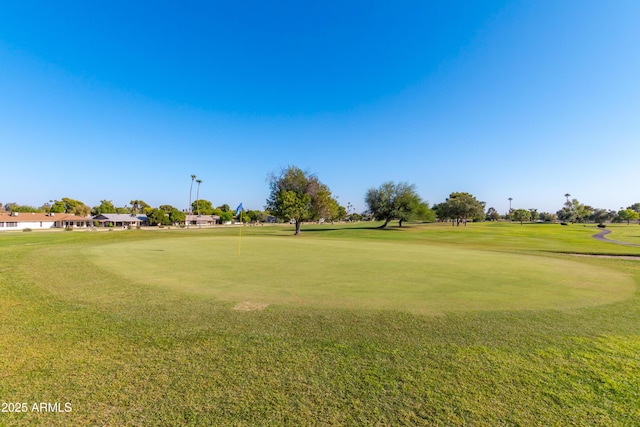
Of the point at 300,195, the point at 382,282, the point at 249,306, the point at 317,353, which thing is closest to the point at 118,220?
the point at 300,195

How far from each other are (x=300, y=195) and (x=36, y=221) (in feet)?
304

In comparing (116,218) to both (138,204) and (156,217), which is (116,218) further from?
(138,204)

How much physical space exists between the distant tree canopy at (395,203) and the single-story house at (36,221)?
309 ft

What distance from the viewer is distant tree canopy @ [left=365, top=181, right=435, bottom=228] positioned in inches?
2381

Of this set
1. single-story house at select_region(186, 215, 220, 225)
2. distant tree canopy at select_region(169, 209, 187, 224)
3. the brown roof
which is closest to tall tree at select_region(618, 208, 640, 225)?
single-story house at select_region(186, 215, 220, 225)

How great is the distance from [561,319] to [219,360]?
26.1 ft

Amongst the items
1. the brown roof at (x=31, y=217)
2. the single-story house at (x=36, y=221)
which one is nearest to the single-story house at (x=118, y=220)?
the single-story house at (x=36, y=221)

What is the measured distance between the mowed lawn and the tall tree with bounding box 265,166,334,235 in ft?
109

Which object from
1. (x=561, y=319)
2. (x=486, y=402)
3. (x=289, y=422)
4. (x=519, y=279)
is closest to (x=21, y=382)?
(x=289, y=422)

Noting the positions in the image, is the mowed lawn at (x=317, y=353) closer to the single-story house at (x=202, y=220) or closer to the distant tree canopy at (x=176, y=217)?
the distant tree canopy at (x=176, y=217)

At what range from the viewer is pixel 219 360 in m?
4.71

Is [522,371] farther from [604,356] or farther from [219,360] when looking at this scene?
[219,360]

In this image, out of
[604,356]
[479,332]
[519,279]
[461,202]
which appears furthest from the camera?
[461,202]

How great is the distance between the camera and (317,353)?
497cm
